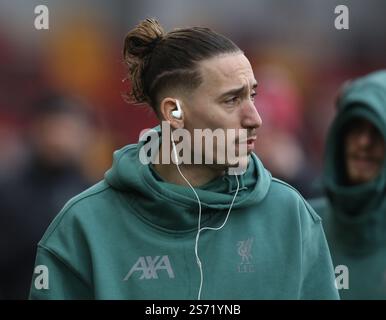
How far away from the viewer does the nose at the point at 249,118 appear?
3646 millimetres

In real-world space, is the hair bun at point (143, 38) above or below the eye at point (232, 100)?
above

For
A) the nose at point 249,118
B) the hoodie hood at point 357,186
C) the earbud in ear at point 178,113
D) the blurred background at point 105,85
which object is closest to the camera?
the nose at point 249,118

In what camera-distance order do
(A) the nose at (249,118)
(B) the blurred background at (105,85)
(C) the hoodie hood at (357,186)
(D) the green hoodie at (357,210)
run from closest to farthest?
(A) the nose at (249,118), (D) the green hoodie at (357,210), (C) the hoodie hood at (357,186), (B) the blurred background at (105,85)

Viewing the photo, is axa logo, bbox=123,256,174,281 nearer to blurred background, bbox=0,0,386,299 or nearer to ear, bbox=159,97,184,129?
ear, bbox=159,97,184,129

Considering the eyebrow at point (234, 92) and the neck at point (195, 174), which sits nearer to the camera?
the eyebrow at point (234, 92)

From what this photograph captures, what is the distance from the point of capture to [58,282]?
147 inches

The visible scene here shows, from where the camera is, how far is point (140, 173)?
3.75 meters

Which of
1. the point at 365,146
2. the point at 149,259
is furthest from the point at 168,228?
the point at 365,146

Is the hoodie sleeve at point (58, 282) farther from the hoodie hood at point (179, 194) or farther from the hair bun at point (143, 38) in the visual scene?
the hair bun at point (143, 38)

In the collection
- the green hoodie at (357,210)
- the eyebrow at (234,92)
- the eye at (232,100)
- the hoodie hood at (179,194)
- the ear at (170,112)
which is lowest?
the green hoodie at (357,210)

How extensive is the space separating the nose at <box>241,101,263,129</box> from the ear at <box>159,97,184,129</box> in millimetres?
237

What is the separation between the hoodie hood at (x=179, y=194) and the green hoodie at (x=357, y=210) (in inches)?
72.8

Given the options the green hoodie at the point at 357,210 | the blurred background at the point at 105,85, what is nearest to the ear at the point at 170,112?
the green hoodie at the point at 357,210
